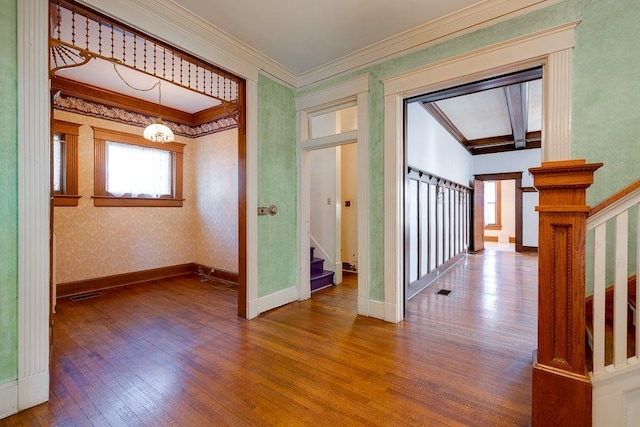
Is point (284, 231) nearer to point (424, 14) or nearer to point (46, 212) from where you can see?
point (46, 212)

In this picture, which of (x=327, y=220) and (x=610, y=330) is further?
(x=327, y=220)

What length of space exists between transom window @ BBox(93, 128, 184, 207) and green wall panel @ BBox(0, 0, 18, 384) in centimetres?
292

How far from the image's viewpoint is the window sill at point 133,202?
4277 mm

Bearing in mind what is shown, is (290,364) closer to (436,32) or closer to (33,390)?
(33,390)

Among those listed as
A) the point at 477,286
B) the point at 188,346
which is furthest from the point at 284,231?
the point at 477,286

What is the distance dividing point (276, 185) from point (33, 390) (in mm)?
2575

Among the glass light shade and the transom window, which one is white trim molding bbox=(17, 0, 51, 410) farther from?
the transom window

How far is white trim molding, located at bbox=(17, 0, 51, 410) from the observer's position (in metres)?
1.72

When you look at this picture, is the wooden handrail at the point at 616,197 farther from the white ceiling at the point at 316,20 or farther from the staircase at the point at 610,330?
the white ceiling at the point at 316,20

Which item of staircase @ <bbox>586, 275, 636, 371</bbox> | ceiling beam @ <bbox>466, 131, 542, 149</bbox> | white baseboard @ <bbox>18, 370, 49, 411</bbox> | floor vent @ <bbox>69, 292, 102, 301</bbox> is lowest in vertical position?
floor vent @ <bbox>69, 292, 102, 301</bbox>

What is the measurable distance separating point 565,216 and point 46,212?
2986mm

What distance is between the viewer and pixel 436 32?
2.65 metres

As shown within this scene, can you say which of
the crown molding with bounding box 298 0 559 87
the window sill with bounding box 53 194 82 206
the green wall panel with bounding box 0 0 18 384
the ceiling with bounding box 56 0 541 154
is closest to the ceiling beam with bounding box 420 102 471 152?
the ceiling with bounding box 56 0 541 154

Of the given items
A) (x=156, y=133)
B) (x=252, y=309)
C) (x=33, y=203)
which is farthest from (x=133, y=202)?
(x=33, y=203)
